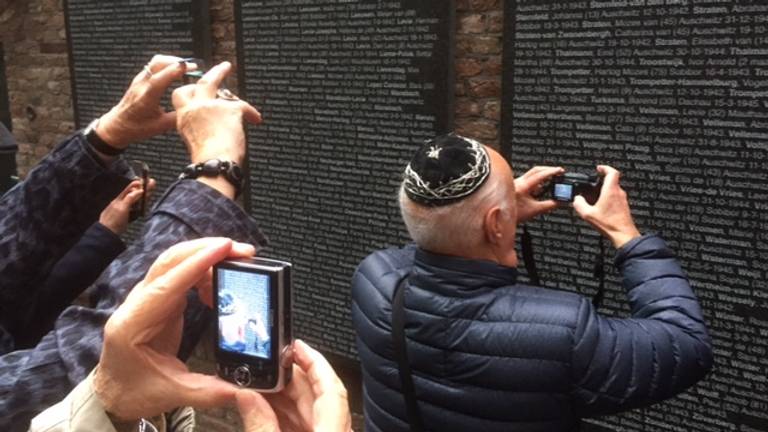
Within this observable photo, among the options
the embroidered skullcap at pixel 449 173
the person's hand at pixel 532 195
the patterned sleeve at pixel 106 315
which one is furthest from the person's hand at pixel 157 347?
the person's hand at pixel 532 195

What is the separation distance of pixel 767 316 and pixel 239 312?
75.9 inches

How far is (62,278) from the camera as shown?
2.65m

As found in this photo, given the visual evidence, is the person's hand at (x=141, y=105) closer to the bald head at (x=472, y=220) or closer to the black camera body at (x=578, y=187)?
the bald head at (x=472, y=220)

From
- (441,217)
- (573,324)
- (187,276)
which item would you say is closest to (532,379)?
(573,324)

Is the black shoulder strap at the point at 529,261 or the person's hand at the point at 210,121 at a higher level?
the person's hand at the point at 210,121

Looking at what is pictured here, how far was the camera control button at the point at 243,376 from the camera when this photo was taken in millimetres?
1096

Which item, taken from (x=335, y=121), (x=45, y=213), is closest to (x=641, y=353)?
(x=45, y=213)

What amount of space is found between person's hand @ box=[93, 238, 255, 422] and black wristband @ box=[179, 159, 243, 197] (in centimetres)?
41

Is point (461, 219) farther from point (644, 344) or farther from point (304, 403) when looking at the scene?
A: point (304, 403)

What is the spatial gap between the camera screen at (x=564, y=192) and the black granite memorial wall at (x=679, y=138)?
15.4 inches

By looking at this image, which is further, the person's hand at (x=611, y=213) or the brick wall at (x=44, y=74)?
the brick wall at (x=44, y=74)

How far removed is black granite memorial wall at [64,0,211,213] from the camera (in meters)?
4.21

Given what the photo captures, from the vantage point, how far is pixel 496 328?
194cm

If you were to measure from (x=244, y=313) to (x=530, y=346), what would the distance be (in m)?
0.96
